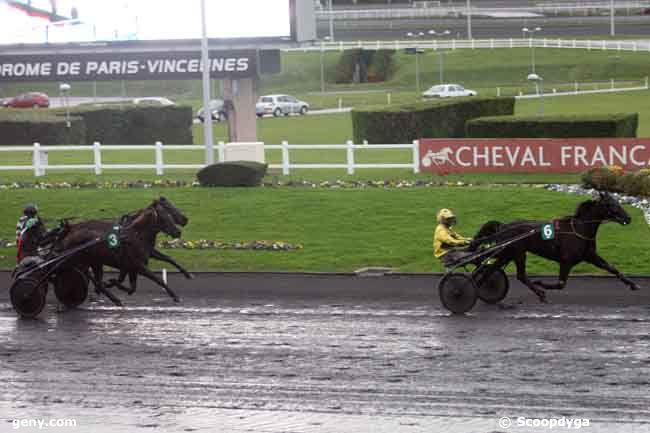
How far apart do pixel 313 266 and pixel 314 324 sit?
477 centimetres

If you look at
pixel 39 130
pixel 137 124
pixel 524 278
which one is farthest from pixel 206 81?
pixel 137 124

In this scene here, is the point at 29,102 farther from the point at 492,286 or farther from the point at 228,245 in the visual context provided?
the point at 492,286

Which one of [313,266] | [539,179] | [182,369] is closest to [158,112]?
[539,179]

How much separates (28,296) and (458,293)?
18.2ft

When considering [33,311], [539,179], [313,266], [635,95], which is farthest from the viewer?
[635,95]

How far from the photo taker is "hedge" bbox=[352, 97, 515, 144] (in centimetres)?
3716

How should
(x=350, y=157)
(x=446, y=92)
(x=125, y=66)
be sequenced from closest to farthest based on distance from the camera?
(x=350, y=157)
(x=125, y=66)
(x=446, y=92)

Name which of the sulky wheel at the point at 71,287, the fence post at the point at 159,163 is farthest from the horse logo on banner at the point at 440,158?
the sulky wheel at the point at 71,287

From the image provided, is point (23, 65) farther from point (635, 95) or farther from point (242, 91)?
point (635, 95)

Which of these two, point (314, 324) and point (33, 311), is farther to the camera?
point (33, 311)

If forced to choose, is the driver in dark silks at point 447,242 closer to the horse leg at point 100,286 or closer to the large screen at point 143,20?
the horse leg at point 100,286

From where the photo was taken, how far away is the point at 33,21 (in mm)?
33000

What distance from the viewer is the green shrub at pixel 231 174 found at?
26781mm

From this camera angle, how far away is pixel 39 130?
38.6 m
